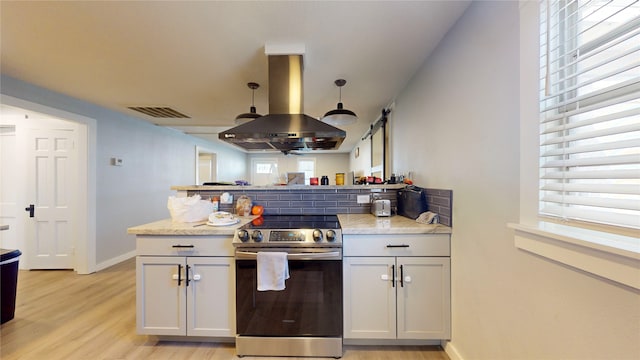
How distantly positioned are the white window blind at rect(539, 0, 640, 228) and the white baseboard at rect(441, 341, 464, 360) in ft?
3.94

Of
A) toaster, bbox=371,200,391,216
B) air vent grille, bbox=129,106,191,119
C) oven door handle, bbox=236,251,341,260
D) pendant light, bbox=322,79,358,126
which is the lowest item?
oven door handle, bbox=236,251,341,260

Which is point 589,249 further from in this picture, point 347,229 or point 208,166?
point 208,166

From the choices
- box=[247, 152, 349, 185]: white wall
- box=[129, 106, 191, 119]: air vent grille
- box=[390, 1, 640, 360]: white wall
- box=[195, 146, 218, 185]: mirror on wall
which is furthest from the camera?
box=[247, 152, 349, 185]: white wall

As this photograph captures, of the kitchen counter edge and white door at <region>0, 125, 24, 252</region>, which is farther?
white door at <region>0, 125, 24, 252</region>

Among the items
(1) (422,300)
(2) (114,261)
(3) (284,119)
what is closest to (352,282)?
(1) (422,300)

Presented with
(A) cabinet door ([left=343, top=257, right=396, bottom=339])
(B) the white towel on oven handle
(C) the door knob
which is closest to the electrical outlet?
(A) cabinet door ([left=343, top=257, right=396, bottom=339])

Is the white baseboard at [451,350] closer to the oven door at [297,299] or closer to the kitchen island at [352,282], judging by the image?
the kitchen island at [352,282]

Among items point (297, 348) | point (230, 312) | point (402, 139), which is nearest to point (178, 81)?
point (230, 312)

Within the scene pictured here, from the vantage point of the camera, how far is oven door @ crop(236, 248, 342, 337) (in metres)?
1.67

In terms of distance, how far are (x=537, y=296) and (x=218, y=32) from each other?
2374 mm

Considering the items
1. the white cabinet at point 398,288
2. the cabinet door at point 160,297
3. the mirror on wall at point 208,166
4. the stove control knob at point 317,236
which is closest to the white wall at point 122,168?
the mirror on wall at point 208,166

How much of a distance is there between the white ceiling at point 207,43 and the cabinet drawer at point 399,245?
1.47 meters

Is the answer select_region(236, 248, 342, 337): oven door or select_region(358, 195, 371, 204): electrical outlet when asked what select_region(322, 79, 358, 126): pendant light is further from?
select_region(236, 248, 342, 337): oven door

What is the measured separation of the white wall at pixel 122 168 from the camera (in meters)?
3.10
